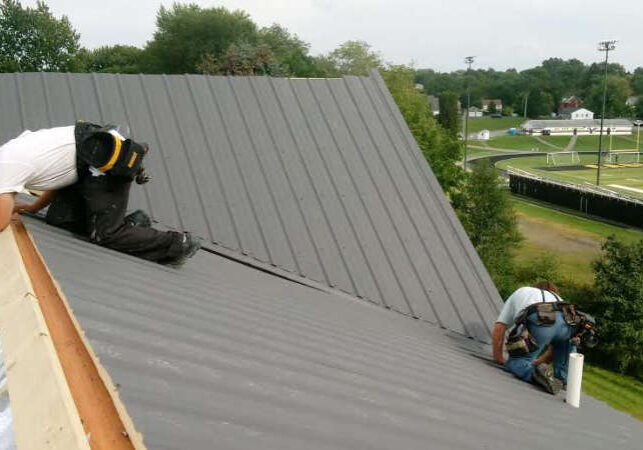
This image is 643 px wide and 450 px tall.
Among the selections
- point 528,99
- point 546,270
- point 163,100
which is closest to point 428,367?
point 163,100

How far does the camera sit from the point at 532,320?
466 cm

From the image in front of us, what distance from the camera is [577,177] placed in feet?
191

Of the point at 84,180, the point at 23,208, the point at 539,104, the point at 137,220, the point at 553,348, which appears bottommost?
the point at 553,348

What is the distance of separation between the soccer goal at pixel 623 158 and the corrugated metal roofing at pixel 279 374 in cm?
7697

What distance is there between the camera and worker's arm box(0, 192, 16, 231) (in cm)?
366

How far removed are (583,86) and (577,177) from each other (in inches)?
3125

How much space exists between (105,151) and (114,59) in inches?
2314

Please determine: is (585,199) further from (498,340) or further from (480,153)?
(498,340)

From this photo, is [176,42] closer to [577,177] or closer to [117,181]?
[577,177]

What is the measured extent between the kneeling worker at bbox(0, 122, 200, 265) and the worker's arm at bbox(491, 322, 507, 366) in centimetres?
274

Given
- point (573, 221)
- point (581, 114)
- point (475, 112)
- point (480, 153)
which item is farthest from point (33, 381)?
point (475, 112)

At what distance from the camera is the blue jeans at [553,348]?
4.68 metres

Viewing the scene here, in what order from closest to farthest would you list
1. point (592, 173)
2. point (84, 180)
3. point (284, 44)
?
point (84, 180) → point (284, 44) → point (592, 173)

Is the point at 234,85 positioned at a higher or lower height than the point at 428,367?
higher
